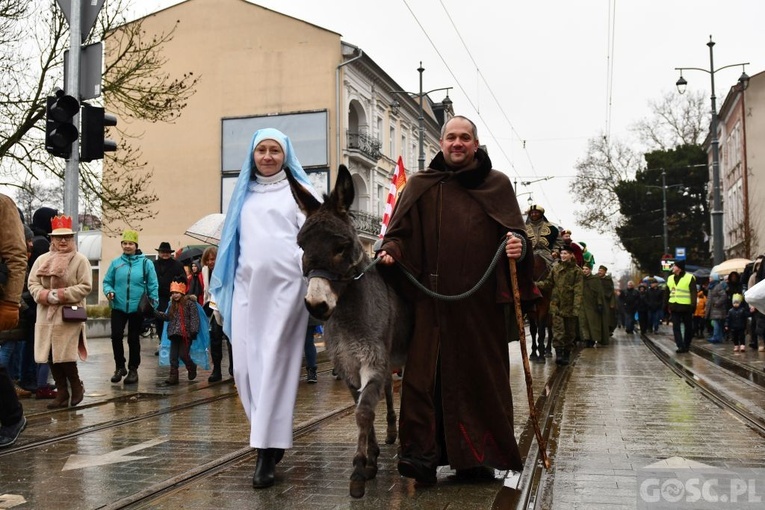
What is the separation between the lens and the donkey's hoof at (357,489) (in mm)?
4711

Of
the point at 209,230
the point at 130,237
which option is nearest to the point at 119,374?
the point at 130,237

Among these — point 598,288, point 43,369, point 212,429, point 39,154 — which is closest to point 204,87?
point 39,154

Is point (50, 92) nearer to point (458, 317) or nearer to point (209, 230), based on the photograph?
point (209, 230)

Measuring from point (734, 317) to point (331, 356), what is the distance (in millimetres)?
16880

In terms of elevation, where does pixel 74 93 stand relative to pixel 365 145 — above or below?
below

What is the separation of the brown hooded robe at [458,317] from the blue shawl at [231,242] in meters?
0.83

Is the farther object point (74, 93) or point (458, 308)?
point (74, 93)

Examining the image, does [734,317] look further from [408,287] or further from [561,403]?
[408,287]

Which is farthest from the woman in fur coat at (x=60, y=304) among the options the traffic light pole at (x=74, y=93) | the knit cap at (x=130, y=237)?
the knit cap at (x=130, y=237)

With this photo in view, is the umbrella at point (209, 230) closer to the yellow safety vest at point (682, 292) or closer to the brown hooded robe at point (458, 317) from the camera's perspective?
the yellow safety vest at point (682, 292)

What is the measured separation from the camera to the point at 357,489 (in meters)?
4.71

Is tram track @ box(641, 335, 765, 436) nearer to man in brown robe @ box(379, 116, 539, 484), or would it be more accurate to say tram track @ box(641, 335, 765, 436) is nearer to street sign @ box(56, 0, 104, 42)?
man in brown robe @ box(379, 116, 539, 484)

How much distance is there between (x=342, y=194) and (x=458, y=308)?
3.42 feet

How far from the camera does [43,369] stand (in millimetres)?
10109
